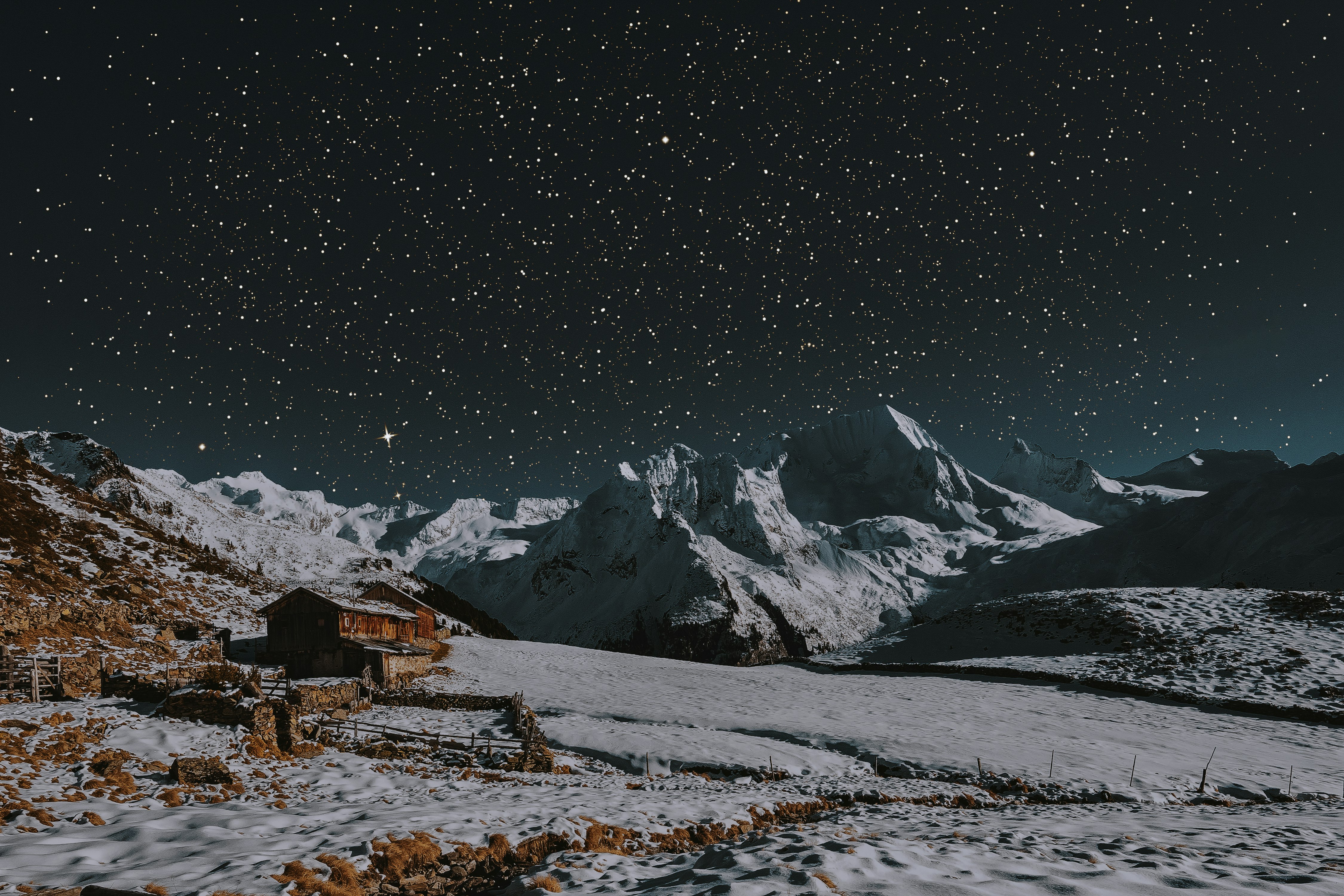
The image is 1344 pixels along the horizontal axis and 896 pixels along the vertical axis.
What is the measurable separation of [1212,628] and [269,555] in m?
103

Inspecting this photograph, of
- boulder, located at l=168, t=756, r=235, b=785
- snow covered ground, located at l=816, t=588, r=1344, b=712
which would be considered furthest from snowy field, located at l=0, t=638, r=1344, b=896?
snow covered ground, located at l=816, t=588, r=1344, b=712

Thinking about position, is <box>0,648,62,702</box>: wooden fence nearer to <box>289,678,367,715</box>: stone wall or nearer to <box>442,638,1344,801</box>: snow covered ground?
<box>289,678,367,715</box>: stone wall

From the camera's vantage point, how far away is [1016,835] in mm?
8930

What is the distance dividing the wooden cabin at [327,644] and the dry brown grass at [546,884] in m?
32.9

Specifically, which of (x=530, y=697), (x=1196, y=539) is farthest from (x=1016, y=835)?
(x=1196, y=539)

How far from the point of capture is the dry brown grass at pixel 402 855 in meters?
7.34

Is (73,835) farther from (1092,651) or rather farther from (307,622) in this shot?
(1092,651)

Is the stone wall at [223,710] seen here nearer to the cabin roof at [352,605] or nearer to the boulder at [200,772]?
the boulder at [200,772]

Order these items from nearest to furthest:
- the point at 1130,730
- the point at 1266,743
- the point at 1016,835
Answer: the point at 1016,835, the point at 1266,743, the point at 1130,730

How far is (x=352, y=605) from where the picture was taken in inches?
1538

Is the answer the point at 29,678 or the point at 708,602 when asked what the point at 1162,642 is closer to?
the point at 29,678

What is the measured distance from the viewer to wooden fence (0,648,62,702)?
17.0 m

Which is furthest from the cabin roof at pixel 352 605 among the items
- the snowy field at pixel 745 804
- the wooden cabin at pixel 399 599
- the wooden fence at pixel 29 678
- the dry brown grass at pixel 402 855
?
the dry brown grass at pixel 402 855

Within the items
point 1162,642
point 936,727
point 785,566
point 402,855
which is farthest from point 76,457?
point 785,566
